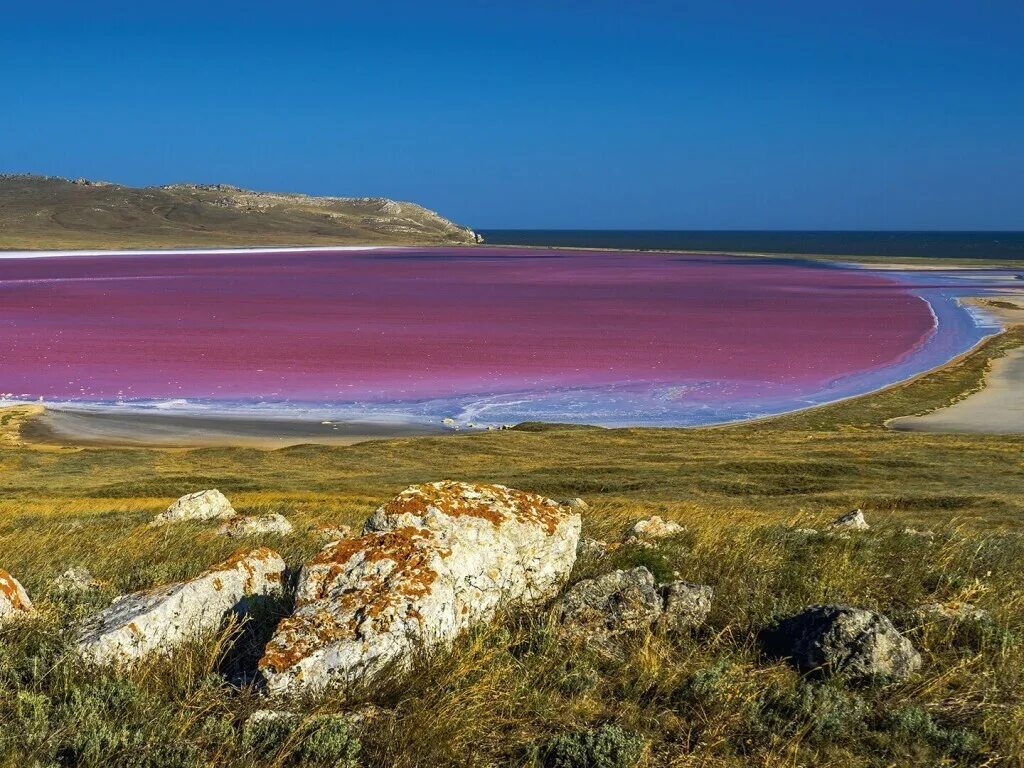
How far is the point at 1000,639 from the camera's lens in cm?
524

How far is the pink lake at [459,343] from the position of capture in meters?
32.8

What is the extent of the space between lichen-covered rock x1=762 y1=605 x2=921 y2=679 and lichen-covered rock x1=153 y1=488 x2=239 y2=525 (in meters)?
9.33

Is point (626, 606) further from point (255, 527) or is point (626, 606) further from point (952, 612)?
point (255, 527)

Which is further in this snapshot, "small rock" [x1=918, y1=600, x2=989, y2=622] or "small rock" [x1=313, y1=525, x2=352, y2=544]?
"small rock" [x1=313, y1=525, x2=352, y2=544]

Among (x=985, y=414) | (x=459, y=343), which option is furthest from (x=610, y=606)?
(x=459, y=343)

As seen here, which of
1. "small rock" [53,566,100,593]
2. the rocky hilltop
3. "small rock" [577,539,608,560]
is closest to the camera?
"small rock" [53,566,100,593]

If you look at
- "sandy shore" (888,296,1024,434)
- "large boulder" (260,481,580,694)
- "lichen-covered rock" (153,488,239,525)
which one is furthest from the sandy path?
"large boulder" (260,481,580,694)

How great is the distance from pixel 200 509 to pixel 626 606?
942 cm

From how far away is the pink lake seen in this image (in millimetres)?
32844

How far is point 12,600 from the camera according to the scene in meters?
5.34

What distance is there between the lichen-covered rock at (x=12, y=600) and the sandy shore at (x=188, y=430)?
20.4 metres

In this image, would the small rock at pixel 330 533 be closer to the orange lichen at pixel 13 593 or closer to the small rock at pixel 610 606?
the orange lichen at pixel 13 593

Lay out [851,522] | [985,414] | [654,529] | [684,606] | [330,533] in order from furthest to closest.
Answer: [985,414] < [851,522] < [654,529] < [330,533] < [684,606]

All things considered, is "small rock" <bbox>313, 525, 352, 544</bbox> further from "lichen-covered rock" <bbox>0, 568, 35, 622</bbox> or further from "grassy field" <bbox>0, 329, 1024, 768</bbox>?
"lichen-covered rock" <bbox>0, 568, 35, 622</bbox>
